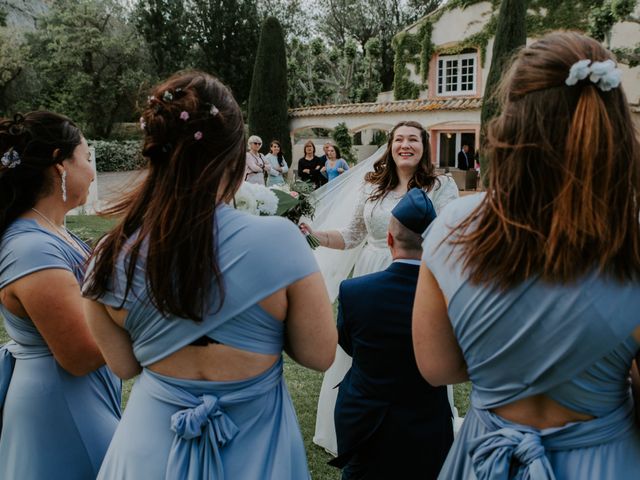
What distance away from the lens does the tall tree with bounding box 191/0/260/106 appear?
3275 centimetres

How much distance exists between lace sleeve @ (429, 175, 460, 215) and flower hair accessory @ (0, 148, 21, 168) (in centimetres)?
257

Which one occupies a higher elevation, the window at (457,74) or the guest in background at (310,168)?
the window at (457,74)

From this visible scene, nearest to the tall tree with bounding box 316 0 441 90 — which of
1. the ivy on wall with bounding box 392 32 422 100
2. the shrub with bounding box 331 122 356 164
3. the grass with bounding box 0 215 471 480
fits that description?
the ivy on wall with bounding box 392 32 422 100

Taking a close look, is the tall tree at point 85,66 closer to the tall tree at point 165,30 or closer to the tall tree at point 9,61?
the tall tree at point 9,61

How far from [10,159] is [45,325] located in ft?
2.18

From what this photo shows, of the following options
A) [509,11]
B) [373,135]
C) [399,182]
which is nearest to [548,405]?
[399,182]

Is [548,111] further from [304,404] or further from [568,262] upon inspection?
[304,404]

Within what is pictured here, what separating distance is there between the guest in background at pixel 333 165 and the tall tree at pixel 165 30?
74.8 ft

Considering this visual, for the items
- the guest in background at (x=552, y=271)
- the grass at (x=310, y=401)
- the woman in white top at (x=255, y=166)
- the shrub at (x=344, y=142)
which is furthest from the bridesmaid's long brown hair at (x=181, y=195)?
the shrub at (x=344, y=142)

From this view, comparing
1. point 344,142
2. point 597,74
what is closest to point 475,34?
point 344,142

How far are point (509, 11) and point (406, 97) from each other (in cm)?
850

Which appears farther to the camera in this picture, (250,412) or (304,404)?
(304,404)

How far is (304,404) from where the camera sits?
4668 millimetres

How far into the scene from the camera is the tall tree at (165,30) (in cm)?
3272
